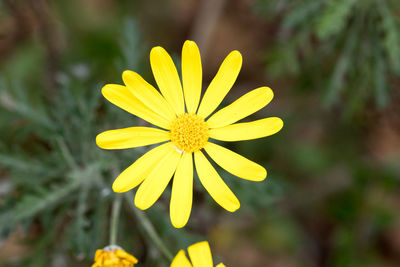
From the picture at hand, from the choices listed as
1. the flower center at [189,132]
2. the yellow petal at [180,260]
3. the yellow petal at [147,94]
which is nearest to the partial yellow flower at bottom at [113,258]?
the yellow petal at [180,260]

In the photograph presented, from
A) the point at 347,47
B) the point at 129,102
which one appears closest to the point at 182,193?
the point at 129,102

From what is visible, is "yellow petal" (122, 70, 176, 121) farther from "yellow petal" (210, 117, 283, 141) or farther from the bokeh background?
the bokeh background

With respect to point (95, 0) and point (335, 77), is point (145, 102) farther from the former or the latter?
point (95, 0)

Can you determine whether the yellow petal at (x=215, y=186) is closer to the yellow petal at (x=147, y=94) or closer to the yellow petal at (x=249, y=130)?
the yellow petal at (x=249, y=130)

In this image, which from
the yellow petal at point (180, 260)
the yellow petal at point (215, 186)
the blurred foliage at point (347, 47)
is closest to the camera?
the yellow petal at point (180, 260)

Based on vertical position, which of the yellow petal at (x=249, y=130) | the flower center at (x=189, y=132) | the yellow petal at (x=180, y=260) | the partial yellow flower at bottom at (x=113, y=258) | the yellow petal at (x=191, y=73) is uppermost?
the yellow petal at (x=191, y=73)

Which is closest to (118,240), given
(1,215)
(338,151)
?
(1,215)

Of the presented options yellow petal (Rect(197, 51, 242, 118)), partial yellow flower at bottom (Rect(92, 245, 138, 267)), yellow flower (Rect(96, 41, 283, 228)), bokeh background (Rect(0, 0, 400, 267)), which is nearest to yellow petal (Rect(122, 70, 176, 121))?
yellow flower (Rect(96, 41, 283, 228))

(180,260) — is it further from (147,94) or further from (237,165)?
(147,94)
